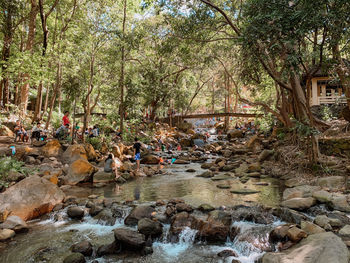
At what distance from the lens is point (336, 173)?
27.4 ft

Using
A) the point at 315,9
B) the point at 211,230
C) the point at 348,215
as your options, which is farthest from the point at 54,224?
the point at 315,9

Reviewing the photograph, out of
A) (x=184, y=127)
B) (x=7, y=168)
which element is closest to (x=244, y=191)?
(x=7, y=168)

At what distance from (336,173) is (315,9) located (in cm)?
573

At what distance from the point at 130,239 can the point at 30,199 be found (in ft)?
11.3

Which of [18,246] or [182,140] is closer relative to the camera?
[18,246]

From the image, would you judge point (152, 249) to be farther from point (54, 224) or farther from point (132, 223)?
point (54, 224)

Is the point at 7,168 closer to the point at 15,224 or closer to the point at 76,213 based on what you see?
the point at 15,224

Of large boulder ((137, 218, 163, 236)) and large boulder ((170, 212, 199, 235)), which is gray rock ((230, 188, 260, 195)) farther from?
large boulder ((137, 218, 163, 236))

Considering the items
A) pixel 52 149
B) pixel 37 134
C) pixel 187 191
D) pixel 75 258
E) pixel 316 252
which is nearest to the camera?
pixel 316 252

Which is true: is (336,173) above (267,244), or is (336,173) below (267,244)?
above

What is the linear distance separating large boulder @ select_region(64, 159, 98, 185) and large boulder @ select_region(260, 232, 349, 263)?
7787mm

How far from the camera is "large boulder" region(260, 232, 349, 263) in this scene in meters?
3.33

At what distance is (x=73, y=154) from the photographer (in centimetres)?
1207

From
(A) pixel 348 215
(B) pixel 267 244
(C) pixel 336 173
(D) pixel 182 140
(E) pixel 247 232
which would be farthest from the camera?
(D) pixel 182 140
